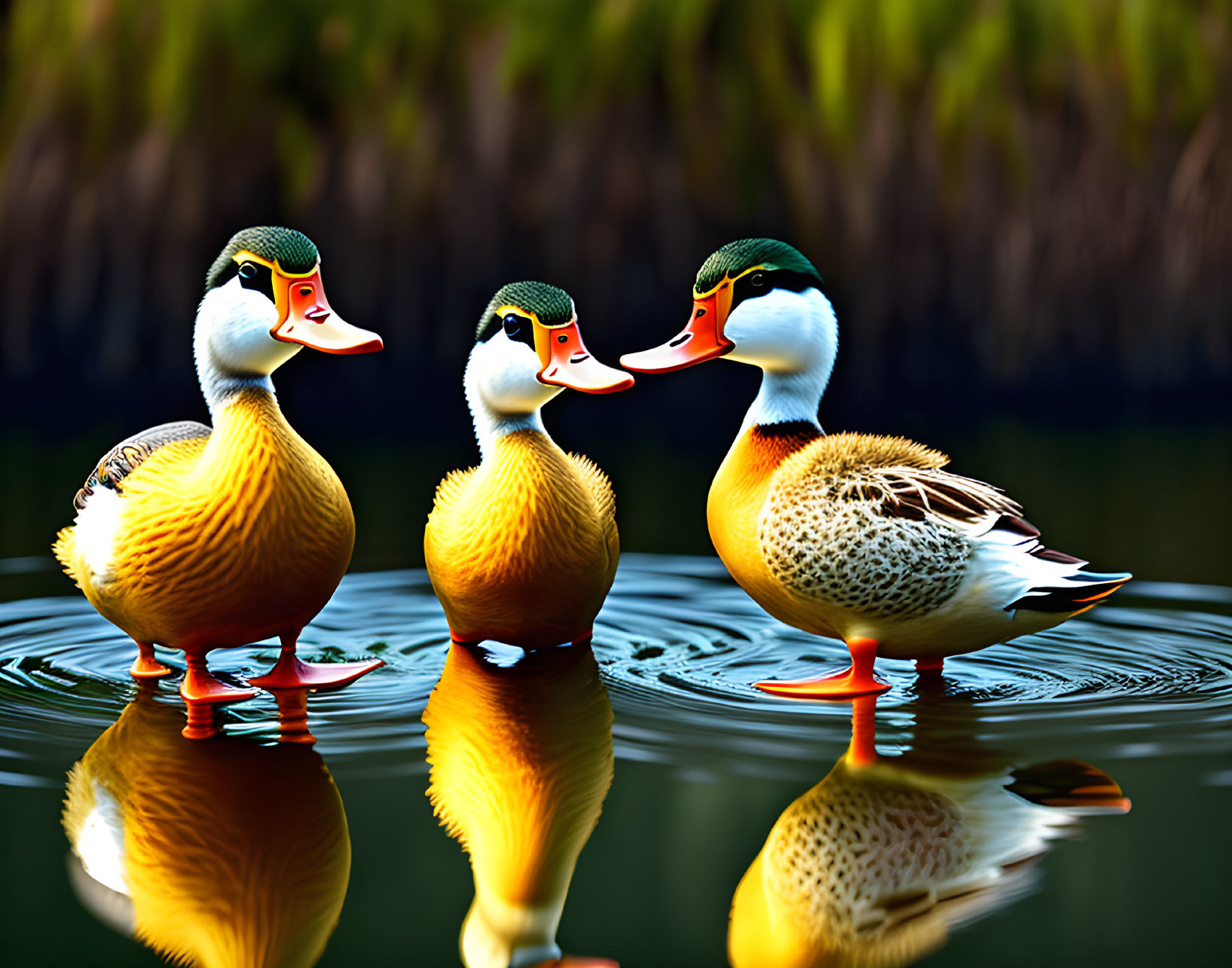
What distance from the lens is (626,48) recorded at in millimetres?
7148

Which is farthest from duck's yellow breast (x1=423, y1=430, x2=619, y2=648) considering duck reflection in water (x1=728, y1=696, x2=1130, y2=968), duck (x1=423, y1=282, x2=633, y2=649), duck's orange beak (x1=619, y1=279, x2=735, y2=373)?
duck reflection in water (x1=728, y1=696, x2=1130, y2=968)

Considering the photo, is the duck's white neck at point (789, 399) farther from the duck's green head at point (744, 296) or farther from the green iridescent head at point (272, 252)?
the green iridescent head at point (272, 252)

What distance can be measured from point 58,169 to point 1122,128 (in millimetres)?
5017

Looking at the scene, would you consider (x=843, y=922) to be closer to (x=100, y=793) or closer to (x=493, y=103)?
(x=100, y=793)

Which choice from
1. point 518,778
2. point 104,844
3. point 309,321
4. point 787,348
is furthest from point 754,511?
point 104,844

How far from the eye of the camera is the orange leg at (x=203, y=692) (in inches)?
124

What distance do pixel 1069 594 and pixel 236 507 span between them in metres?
1.76

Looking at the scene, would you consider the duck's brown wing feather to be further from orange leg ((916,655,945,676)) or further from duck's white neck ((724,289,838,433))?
orange leg ((916,655,945,676))

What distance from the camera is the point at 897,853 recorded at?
232cm

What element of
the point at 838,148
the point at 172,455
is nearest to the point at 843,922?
the point at 172,455

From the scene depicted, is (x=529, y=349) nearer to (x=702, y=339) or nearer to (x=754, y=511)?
(x=702, y=339)

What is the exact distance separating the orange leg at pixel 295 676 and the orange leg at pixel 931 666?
129cm

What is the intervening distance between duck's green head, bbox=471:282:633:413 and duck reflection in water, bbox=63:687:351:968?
0.98 meters

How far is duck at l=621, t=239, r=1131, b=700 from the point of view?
313cm
